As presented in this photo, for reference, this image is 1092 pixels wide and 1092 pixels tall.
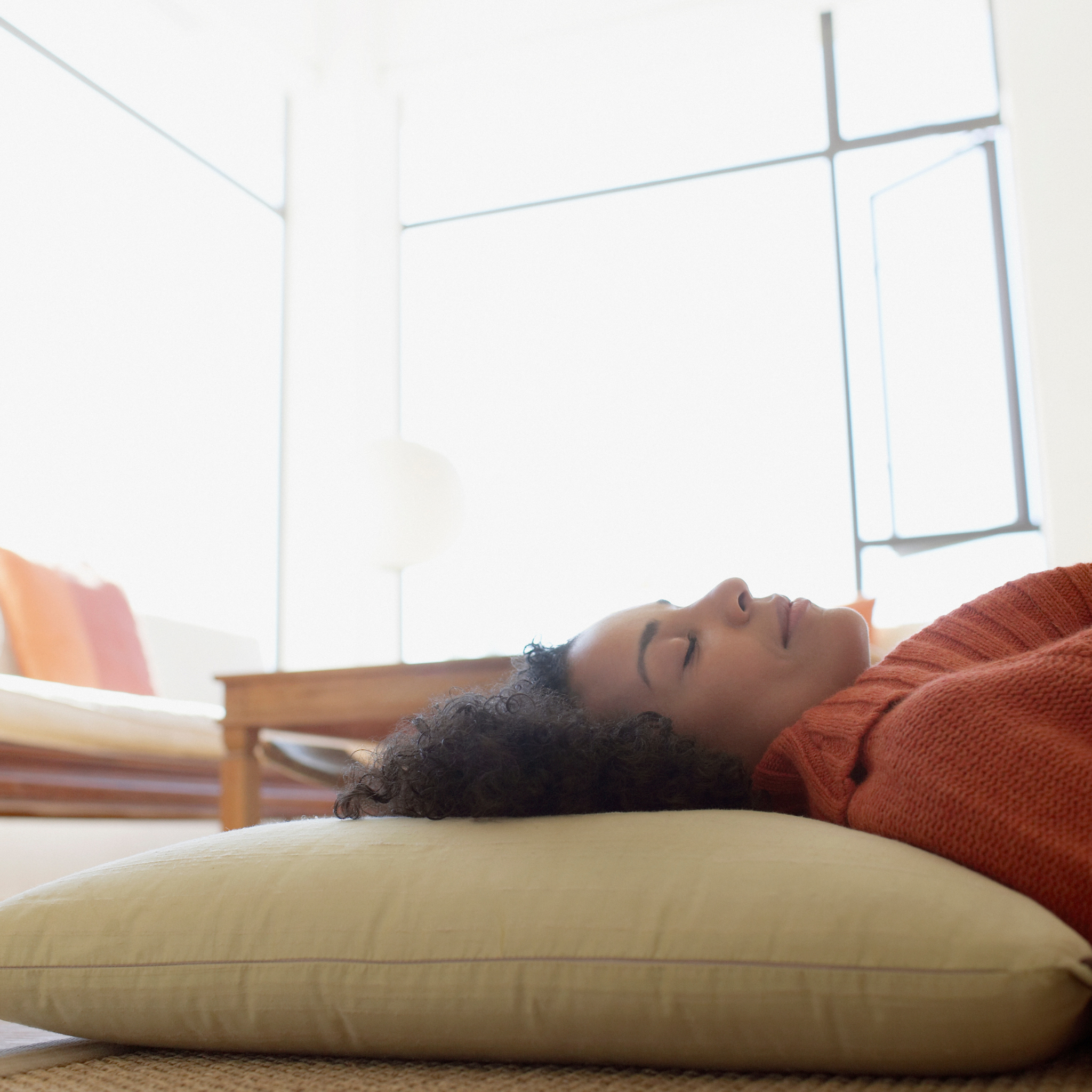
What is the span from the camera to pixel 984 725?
0.91 m

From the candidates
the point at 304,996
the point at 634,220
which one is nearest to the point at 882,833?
the point at 304,996

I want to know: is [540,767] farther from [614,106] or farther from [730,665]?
[614,106]

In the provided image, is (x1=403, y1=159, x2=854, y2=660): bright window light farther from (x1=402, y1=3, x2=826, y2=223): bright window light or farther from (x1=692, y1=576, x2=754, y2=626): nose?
(x1=692, y1=576, x2=754, y2=626): nose

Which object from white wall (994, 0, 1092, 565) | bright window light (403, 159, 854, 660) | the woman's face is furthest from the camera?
bright window light (403, 159, 854, 660)

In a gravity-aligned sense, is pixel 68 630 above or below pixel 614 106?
A: below

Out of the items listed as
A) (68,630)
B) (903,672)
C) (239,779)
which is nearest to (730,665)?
(903,672)

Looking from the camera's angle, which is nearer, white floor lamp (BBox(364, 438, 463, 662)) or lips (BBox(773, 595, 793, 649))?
lips (BBox(773, 595, 793, 649))

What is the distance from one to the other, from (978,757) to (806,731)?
26cm

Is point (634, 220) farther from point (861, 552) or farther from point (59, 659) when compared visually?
point (59, 659)

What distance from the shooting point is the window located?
4777mm

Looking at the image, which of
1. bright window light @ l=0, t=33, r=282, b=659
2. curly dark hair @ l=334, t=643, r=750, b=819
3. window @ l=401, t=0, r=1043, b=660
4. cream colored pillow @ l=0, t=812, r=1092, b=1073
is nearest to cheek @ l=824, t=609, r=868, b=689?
curly dark hair @ l=334, t=643, r=750, b=819

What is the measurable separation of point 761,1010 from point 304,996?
1.24 feet

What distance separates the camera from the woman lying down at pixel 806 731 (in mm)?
883

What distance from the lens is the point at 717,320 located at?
5137 mm
